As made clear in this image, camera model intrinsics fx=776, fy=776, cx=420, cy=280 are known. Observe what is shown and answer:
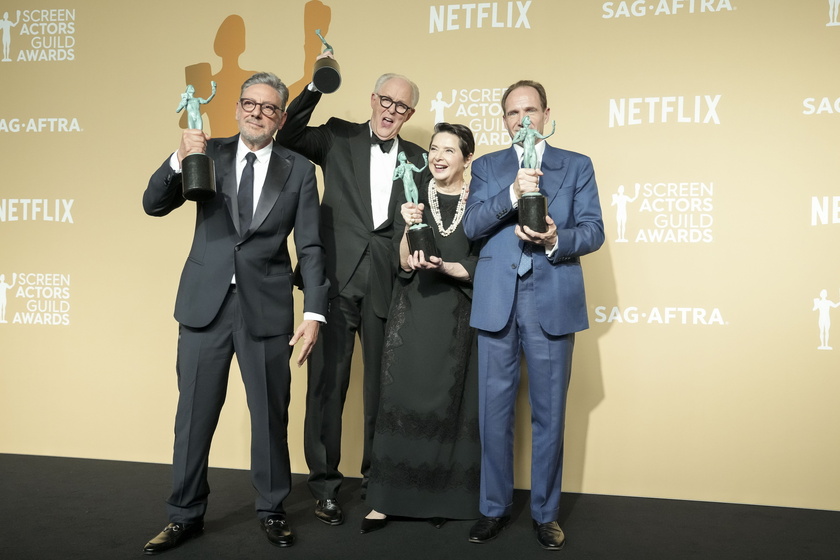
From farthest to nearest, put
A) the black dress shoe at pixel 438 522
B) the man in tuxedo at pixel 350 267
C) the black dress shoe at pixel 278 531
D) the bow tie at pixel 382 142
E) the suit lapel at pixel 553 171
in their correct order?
1. the bow tie at pixel 382 142
2. the man in tuxedo at pixel 350 267
3. the black dress shoe at pixel 438 522
4. the suit lapel at pixel 553 171
5. the black dress shoe at pixel 278 531

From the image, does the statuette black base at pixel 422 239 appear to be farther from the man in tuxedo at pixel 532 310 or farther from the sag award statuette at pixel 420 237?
the man in tuxedo at pixel 532 310

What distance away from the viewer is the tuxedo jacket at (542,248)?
2896mm

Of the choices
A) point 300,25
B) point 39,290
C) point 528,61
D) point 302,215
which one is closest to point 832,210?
point 528,61

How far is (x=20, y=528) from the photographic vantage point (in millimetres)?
3004

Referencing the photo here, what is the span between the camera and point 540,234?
8.99 feet

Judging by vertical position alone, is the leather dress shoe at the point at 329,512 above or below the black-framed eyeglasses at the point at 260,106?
below

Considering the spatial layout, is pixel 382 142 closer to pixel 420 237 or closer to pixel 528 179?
pixel 420 237

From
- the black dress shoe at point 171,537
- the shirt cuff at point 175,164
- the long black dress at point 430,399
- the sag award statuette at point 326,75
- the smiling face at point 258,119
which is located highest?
the sag award statuette at point 326,75

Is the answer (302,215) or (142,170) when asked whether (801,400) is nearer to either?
(302,215)

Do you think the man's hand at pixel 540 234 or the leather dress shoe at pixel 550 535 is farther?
the leather dress shoe at pixel 550 535

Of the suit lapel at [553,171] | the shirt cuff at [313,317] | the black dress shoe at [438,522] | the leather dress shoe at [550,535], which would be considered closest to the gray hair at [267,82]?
the shirt cuff at [313,317]

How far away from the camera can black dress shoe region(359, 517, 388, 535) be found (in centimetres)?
304

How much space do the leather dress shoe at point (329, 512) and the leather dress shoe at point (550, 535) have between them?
0.80 metres

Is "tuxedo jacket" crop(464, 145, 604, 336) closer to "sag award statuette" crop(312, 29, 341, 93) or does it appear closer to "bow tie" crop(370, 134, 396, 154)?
"bow tie" crop(370, 134, 396, 154)
